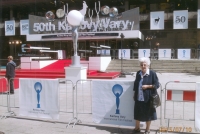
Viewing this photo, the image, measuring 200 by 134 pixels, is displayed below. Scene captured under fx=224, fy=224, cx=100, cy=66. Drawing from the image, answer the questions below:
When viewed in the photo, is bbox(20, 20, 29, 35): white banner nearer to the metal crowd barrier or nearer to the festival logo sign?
the festival logo sign

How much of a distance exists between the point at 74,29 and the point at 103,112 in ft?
27.7

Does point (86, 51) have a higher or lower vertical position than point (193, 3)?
lower

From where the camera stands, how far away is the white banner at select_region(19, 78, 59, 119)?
599cm

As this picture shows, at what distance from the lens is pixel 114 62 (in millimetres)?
22656

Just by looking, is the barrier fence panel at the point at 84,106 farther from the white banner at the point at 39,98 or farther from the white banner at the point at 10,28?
the white banner at the point at 10,28

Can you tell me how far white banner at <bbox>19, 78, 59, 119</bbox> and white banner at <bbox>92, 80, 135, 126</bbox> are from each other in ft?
3.64

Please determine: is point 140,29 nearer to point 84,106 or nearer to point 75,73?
point 75,73

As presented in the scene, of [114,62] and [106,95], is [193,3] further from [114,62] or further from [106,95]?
[106,95]

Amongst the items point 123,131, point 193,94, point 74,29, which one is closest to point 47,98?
point 123,131

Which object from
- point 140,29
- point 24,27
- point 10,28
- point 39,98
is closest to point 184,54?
point 140,29

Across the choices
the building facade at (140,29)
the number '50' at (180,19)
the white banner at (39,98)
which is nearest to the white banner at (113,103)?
the white banner at (39,98)

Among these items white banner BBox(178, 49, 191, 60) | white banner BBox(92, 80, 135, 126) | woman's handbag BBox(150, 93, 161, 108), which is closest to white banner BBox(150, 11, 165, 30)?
white banner BBox(178, 49, 191, 60)

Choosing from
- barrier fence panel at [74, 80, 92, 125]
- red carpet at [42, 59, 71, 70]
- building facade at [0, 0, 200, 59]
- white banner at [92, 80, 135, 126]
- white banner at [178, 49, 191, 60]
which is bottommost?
barrier fence panel at [74, 80, 92, 125]

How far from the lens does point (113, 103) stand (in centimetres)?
556
